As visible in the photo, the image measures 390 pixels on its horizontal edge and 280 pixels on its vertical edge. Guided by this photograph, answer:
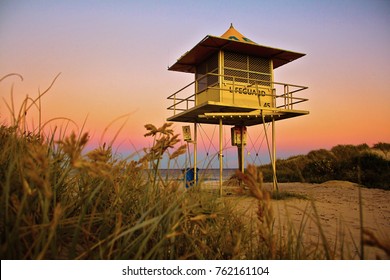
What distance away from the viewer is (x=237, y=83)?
37.5 feet

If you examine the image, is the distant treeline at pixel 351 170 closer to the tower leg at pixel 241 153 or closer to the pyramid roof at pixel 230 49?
the tower leg at pixel 241 153

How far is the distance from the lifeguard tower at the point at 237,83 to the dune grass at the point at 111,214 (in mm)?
8118

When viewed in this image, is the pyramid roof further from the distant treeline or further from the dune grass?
the dune grass

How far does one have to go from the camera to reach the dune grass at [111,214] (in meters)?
1.27

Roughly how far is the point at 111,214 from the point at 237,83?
10214 mm

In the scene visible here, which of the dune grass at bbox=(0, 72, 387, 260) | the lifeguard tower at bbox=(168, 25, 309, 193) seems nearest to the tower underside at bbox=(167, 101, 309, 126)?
the lifeguard tower at bbox=(168, 25, 309, 193)

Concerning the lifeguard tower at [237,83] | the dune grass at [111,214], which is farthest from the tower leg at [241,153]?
the dune grass at [111,214]

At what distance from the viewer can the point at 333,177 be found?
53.7 ft

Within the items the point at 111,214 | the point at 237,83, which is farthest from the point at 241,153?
the point at 111,214

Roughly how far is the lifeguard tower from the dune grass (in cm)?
812

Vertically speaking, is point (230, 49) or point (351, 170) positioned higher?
point (230, 49)

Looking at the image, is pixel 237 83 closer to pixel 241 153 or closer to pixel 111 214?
pixel 241 153
